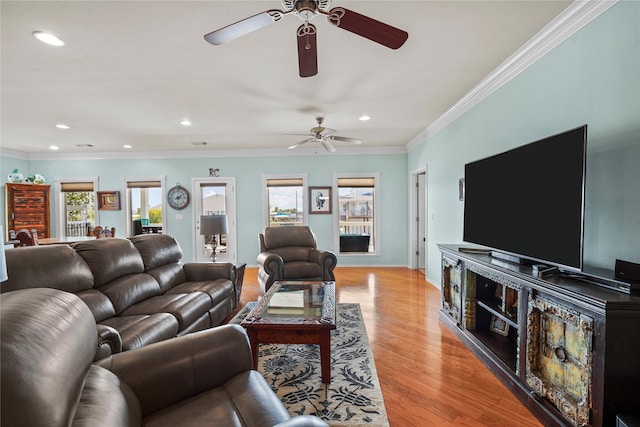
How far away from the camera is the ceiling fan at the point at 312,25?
64.3 inches

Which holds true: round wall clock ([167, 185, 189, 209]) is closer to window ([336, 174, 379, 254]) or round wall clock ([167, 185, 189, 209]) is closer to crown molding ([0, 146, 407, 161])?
crown molding ([0, 146, 407, 161])

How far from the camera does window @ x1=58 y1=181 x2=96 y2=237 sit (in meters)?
6.91

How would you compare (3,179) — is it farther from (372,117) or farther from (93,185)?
(372,117)

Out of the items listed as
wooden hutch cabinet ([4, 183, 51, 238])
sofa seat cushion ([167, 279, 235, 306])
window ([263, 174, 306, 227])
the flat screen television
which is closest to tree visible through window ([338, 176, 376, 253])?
window ([263, 174, 306, 227])

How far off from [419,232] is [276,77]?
4384mm

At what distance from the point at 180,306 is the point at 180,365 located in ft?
4.54

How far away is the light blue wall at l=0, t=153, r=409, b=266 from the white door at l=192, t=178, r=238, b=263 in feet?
0.40

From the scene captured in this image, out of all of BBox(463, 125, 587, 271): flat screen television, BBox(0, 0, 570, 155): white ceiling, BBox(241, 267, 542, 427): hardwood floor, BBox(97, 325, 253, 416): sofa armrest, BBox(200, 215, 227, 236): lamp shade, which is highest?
BBox(0, 0, 570, 155): white ceiling

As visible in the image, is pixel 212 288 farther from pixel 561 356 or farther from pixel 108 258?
pixel 561 356

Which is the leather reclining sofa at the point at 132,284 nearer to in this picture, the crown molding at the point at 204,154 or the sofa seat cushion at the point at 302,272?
the sofa seat cushion at the point at 302,272

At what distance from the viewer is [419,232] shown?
6.23 meters

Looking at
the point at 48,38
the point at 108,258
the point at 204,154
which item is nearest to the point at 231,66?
the point at 48,38

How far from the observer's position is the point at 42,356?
0.74 metres

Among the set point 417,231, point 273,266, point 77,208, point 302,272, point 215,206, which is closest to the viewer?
point 273,266
